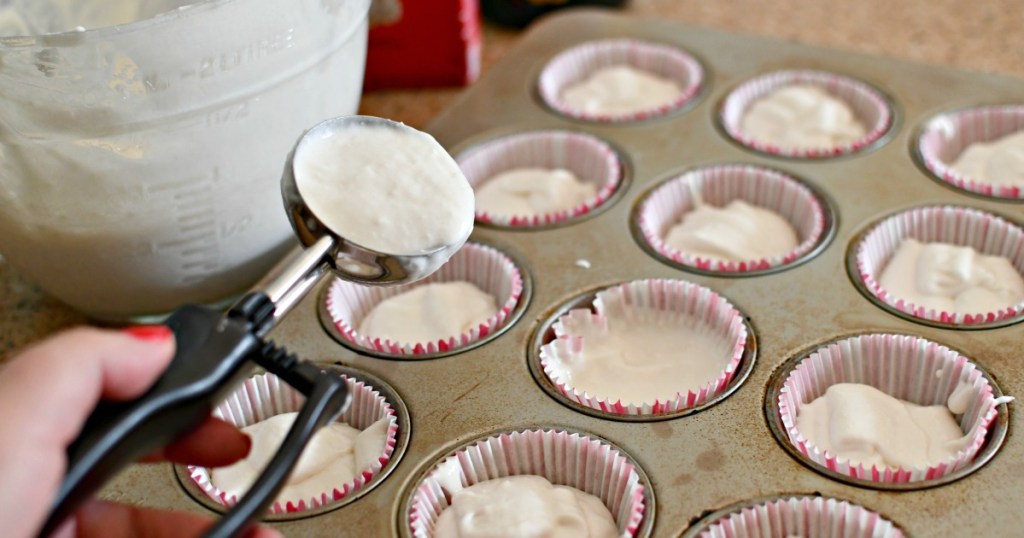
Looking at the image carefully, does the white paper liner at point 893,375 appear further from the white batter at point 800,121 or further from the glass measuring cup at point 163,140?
the glass measuring cup at point 163,140

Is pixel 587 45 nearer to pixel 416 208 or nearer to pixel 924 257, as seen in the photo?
pixel 924 257

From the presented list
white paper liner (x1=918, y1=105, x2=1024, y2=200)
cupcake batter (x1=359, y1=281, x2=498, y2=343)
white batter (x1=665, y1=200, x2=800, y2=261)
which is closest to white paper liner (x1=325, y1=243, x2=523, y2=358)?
cupcake batter (x1=359, y1=281, x2=498, y2=343)

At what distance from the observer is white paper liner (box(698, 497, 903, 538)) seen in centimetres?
88

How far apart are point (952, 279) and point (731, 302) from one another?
0.29m

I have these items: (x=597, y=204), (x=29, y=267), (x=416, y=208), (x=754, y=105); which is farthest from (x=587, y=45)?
(x=29, y=267)

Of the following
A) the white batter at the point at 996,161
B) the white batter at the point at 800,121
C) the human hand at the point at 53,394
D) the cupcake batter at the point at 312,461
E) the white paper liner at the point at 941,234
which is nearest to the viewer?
the human hand at the point at 53,394

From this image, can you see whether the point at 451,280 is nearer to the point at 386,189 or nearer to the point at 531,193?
the point at 531,193

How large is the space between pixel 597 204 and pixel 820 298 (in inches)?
12.7

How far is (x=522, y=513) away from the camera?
924 mm

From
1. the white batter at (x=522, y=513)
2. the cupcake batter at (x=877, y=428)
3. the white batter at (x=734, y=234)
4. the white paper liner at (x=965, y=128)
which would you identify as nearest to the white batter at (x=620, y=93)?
the white batter at (x=734, y=234)

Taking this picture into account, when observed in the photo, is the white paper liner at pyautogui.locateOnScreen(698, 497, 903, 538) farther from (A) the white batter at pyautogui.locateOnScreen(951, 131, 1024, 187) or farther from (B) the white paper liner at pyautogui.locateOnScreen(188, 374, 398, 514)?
(A) the white batter at pyautogui.locateOnScreen(951, 131, 1024, 187)

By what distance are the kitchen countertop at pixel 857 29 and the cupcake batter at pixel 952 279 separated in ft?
1.54

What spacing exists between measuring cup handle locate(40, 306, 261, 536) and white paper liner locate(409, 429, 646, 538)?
292mm

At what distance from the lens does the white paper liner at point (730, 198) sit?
4.17ft
